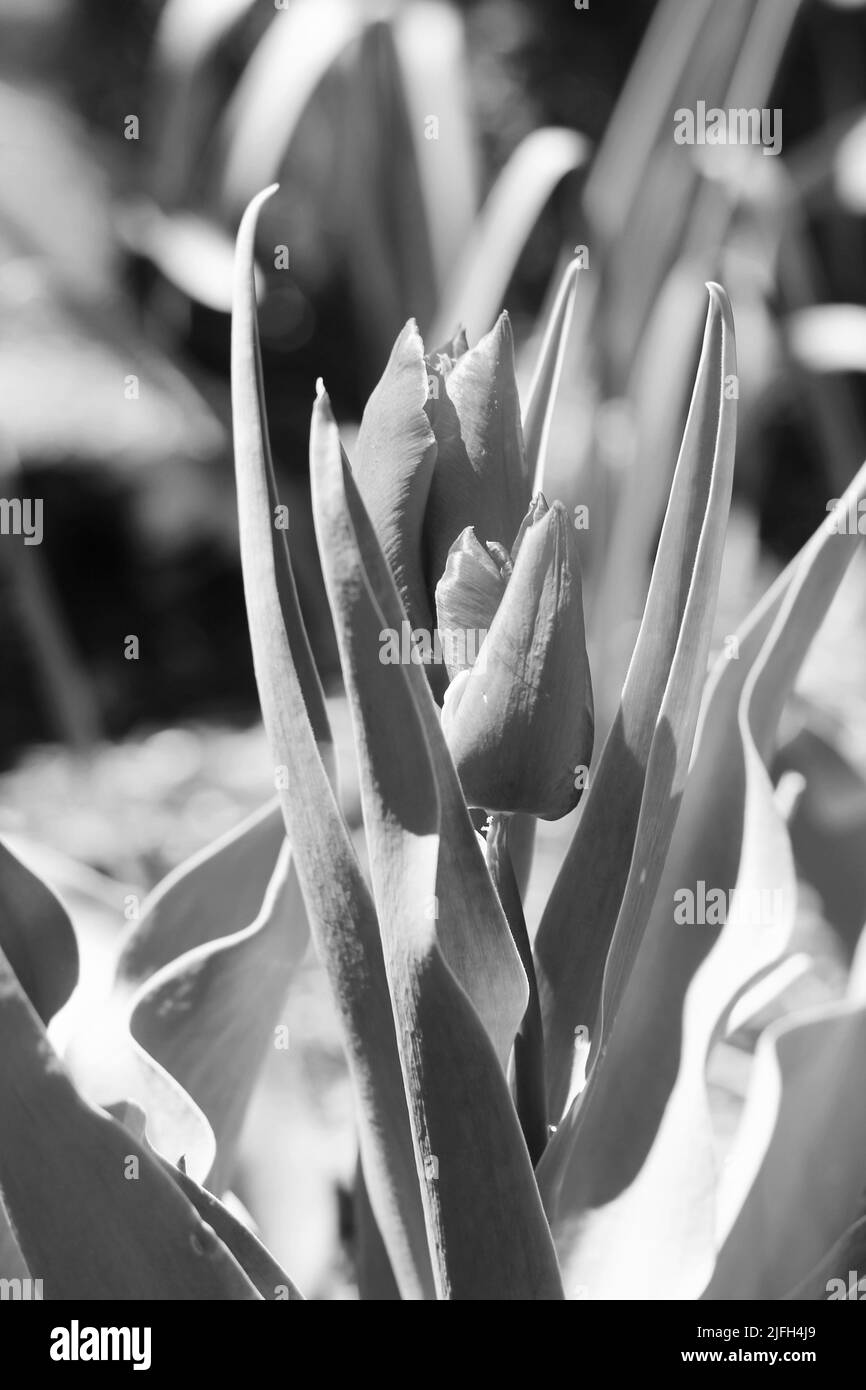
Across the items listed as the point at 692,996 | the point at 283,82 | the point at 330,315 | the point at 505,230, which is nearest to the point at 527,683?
the point at 692,996

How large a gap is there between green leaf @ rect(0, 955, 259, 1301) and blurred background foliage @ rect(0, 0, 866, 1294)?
15 centimetres

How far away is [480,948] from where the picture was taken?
27 centimetres

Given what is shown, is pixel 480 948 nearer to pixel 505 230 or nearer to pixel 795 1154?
pixel 795 1154

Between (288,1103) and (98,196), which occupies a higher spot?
(98,196)

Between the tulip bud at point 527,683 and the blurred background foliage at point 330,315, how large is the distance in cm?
20

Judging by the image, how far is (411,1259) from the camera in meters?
0.31

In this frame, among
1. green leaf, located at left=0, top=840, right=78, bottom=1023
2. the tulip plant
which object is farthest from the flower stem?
green leaf, located at left=0, top=840, right=78, bottom=1023

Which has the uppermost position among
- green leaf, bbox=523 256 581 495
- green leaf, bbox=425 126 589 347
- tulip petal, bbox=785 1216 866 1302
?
green leaf, bbox=425 126 589 347

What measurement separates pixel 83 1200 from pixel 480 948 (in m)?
0.10

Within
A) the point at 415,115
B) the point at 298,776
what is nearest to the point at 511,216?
the point at 415,115

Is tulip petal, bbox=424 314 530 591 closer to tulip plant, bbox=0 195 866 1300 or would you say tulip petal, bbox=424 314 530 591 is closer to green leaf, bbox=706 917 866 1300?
tulip plant, bbox=0 195 866 1300

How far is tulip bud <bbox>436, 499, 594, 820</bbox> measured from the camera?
0.82 ft

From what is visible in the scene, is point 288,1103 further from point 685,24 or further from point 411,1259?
point 685,24
